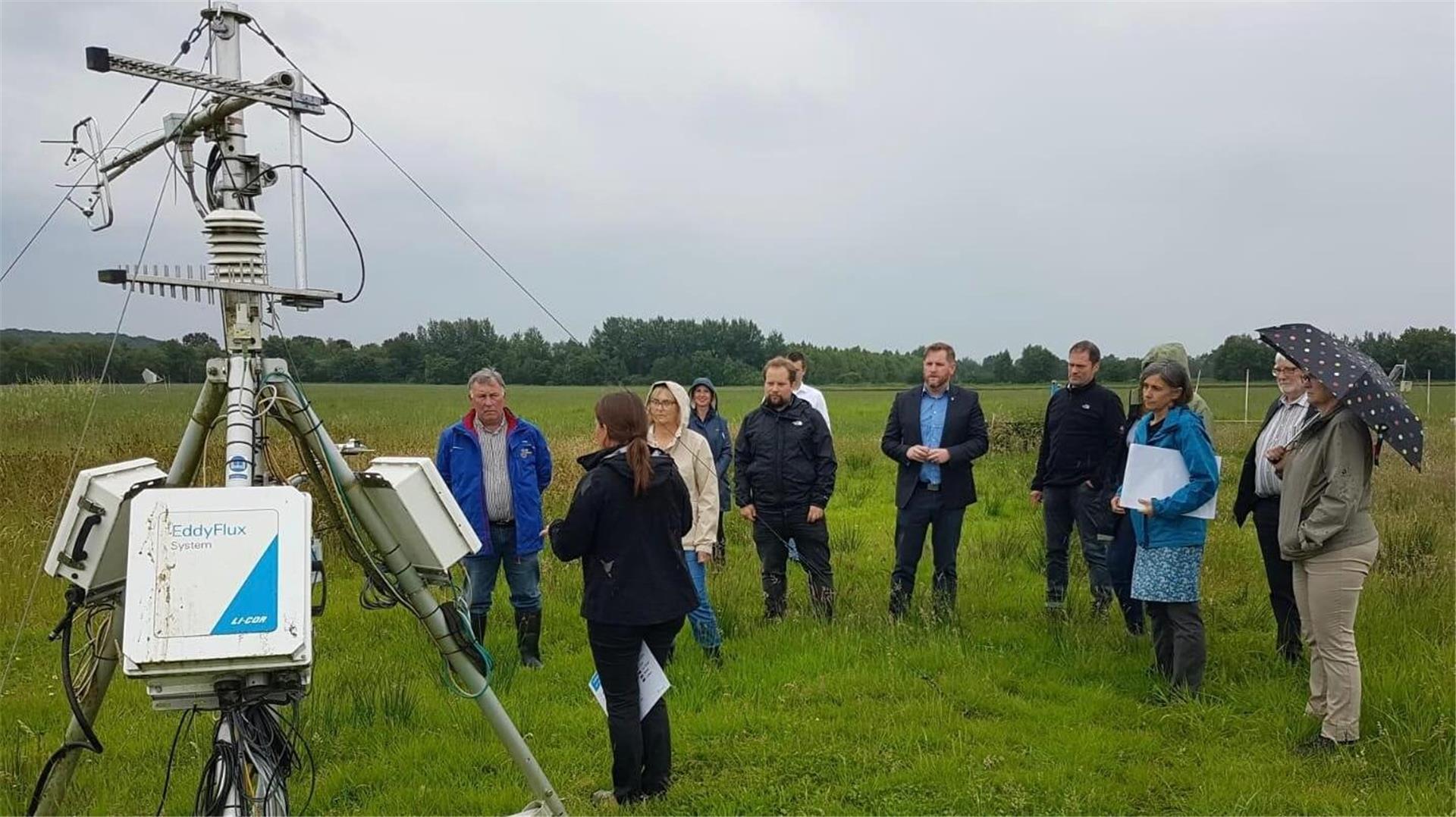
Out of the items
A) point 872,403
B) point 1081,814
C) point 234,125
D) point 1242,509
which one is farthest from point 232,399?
point 872,403

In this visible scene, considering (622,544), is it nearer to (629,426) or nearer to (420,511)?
(629,426)

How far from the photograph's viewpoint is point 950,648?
6398 millimetres

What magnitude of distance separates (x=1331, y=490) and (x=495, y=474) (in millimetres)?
4812

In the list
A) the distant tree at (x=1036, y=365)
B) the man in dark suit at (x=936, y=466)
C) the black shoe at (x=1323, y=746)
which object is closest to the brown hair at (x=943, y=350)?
the man in dark suit at (x=936, y=466)

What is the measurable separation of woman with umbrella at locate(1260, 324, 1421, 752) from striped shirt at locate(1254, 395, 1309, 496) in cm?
87

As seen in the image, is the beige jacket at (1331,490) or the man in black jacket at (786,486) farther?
the man in black jacket at (786,486)

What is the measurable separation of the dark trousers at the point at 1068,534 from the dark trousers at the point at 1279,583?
1206 millimetres

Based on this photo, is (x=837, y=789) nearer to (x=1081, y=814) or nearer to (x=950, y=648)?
(x=1081, y=814)

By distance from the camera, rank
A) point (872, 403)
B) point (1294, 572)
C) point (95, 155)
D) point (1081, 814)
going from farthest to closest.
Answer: point (872, 403), point (1294, 572), point (1081, 814), point (95, 155)

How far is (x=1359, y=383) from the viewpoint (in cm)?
467

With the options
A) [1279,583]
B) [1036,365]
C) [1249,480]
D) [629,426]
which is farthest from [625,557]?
[1036,365]

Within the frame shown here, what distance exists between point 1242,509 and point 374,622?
6.19 m

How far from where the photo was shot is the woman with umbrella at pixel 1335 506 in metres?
4.69

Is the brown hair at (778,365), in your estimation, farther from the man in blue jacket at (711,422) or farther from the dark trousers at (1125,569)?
the dark trousers at (1125,569)
